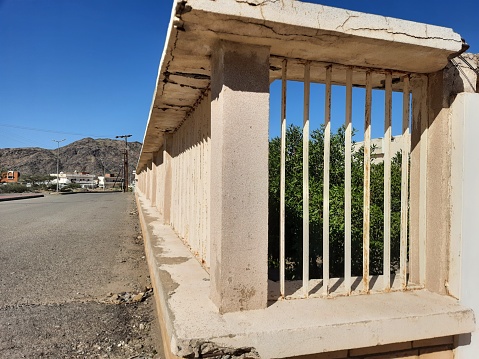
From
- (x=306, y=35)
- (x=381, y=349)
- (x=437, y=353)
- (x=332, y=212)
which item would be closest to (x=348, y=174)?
(x=306, y=35)

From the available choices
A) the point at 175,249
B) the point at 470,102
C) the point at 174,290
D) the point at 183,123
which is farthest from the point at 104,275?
the point at 470,102

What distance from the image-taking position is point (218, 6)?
2125mm

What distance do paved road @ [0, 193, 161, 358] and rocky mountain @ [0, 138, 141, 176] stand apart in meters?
113

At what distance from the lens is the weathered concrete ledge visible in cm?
217

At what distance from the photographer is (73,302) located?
4.89 m

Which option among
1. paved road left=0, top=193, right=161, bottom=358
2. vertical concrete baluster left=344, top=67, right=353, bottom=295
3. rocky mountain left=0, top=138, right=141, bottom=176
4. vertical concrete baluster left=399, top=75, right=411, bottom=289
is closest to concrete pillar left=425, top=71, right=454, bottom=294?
vertical concrete baluster left=399, top=75, right=411, bottom=289

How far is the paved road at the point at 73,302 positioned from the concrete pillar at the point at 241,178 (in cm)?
166

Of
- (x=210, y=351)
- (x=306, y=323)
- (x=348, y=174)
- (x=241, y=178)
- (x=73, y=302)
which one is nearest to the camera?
(x=210, y=351)

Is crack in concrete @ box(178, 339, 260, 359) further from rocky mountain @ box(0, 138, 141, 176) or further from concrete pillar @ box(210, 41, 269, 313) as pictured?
rocky mountain @ box(0, 138, 141, 176)

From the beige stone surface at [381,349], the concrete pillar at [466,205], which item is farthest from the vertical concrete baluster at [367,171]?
the concrete pillar at [466,205]

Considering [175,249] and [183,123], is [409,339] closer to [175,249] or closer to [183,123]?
[175,249]

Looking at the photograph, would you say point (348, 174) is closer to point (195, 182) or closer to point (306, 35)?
point (306, 35)

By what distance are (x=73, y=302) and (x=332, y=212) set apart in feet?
13.0

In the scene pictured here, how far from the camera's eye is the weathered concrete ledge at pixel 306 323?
2174 millimetres
